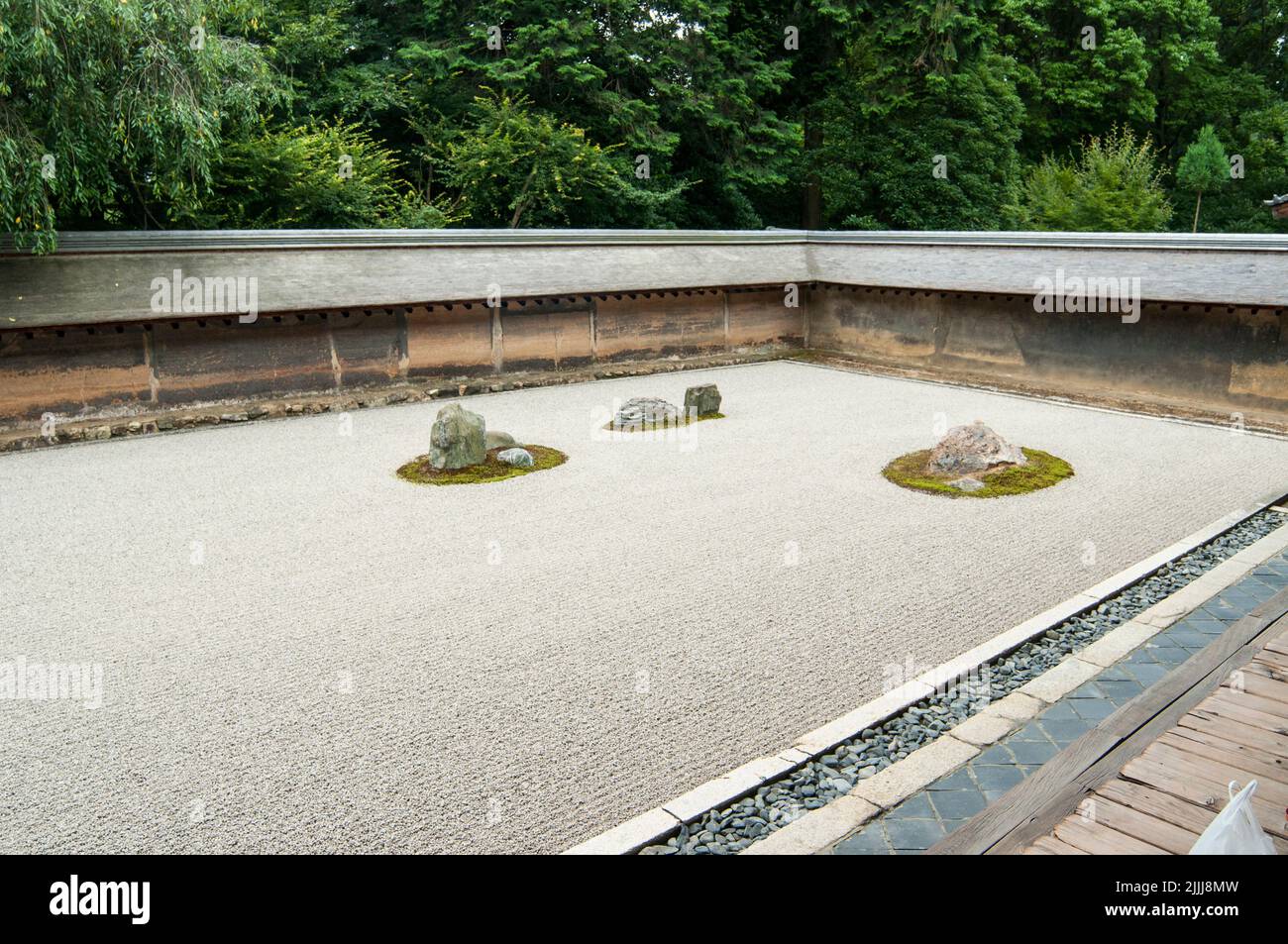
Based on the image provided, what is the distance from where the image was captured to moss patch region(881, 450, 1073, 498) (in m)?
9.10

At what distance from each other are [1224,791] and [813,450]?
7260 mm

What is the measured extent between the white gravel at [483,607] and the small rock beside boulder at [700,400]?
1078mm

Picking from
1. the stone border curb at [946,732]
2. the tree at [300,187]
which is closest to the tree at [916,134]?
the tree at [300,187]

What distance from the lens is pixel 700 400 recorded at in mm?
12773

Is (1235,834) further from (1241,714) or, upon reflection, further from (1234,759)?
(1241,714)

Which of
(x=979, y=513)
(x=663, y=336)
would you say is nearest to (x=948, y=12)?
(x=663, y=336)

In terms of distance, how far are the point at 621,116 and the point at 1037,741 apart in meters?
19.0

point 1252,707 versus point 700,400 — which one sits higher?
point 700,400

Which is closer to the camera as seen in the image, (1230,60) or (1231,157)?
(1231,157)

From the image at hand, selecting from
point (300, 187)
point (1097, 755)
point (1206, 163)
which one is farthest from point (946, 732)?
point (1206, 163)

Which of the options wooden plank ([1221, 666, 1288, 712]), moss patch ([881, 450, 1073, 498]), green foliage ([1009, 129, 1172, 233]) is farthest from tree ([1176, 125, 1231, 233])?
wooden plank ([1221, 666, 1288, 712])

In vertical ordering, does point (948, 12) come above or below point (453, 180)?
above

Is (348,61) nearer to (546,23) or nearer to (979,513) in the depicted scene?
(546,23)

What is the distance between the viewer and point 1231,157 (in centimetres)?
3159
